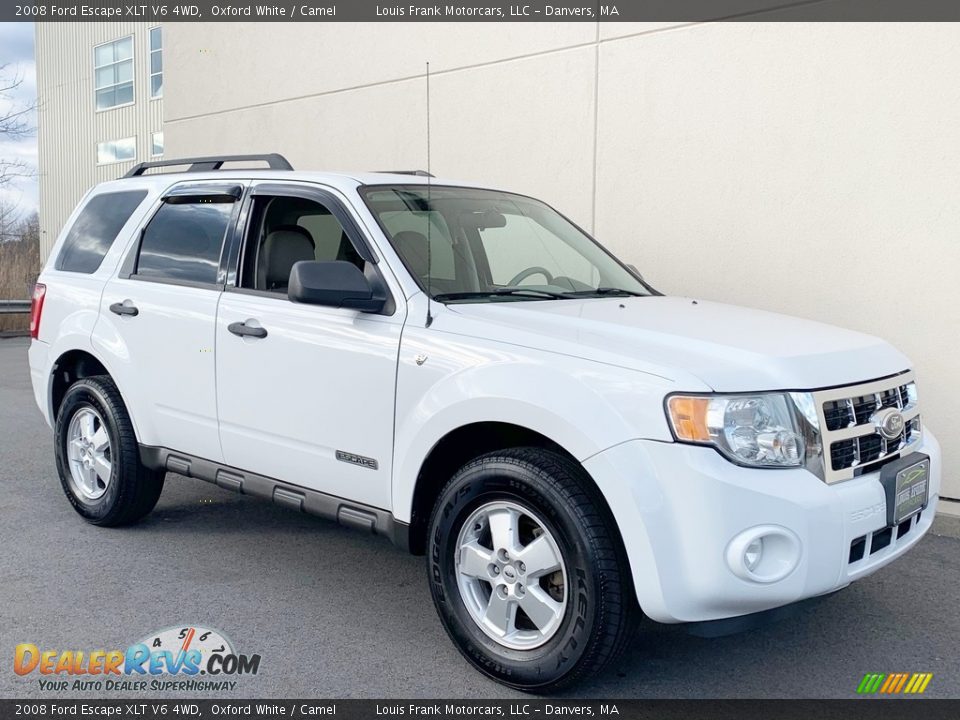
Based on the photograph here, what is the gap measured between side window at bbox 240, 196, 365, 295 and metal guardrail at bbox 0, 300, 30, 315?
14947 mm

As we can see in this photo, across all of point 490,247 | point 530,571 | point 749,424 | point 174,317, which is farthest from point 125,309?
point 749,424

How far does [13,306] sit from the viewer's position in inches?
702

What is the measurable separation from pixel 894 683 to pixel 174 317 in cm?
364

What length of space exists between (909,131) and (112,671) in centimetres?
533

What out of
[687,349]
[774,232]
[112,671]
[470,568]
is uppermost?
[774,232]

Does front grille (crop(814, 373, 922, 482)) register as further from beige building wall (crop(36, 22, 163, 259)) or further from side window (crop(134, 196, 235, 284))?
beige building wall (crop(36, 22, 163, 259))

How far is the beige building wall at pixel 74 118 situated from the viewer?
27750 mm

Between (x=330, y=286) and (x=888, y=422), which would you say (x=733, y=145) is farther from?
(x=330, y=286)

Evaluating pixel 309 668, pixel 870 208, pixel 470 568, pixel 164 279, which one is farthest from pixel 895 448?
pixel 164 279

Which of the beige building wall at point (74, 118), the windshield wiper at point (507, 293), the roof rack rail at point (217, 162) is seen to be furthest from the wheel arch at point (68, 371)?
the beige building wall at point (74, 118)

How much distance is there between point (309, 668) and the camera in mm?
3697

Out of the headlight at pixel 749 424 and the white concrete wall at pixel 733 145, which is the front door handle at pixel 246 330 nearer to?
the headlight at pixel 749 424

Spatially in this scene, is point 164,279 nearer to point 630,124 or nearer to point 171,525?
point 171,525

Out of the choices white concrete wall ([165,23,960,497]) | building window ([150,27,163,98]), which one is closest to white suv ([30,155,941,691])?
white concrete wall ([165,23,960,497])
